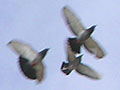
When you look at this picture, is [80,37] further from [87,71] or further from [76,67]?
[87,71]

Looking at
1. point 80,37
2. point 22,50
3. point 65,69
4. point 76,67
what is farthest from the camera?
point 76,67

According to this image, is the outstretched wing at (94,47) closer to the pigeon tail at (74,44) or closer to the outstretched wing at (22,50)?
the pigeon tail at (74,44)

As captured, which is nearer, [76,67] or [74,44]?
[74,44]

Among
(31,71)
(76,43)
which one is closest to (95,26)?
(76,43)

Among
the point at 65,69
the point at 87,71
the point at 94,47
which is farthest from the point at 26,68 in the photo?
the point at 94,47

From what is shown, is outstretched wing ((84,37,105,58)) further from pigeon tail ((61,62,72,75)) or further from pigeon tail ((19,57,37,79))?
pigeon tail ((19,57,37,79))

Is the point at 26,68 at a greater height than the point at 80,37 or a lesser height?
greater

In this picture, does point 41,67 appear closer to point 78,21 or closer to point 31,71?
point 31,71
